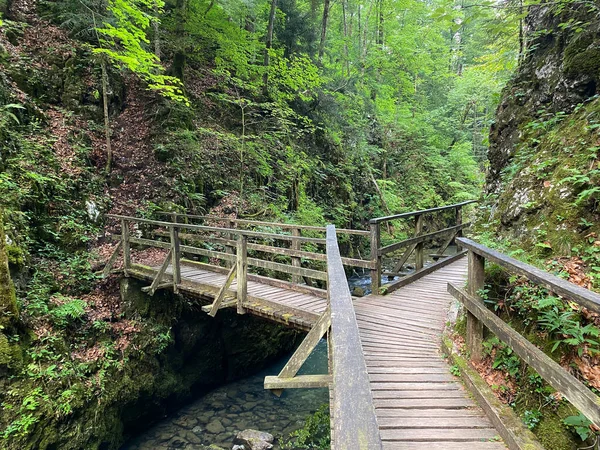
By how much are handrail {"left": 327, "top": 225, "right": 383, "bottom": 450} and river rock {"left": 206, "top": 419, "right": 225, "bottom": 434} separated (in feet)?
20.0

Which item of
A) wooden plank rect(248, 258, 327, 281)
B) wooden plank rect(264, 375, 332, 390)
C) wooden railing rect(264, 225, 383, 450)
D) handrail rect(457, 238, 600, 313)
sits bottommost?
wooden plank rect(264, 375, 332, 390)

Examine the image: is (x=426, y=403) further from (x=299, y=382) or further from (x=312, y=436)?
(x=312, y=436)

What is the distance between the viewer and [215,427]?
6.66 meters

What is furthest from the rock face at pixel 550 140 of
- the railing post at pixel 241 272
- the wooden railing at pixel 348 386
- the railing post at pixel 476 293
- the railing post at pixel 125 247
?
the railing post at pixel 125 247

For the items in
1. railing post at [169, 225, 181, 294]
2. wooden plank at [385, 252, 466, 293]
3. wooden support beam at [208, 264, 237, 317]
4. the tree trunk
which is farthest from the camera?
railing post at [169, 225, 181, 294]

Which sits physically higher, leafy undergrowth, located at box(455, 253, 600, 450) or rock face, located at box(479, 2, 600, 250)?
rock face, located at box(479, 2, 600, 250)

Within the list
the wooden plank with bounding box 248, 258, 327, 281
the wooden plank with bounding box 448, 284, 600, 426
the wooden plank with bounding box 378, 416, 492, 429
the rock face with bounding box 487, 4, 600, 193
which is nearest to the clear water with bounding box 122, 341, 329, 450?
the wooden plank with bounding box 248, 258, 327, 281

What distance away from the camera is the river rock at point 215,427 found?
6.55 meters

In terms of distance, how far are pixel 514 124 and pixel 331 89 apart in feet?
30.6

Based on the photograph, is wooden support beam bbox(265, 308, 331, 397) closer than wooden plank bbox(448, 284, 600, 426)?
No

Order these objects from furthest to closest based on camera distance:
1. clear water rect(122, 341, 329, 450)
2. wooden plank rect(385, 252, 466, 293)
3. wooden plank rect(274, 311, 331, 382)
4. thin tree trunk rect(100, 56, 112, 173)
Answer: thin tree trunk rect(100, 56, 112, 173) < wooden plank rect(385, 252, 466, 293) < clear water rect(122, 341, 329, 450) < wooden plank rect(274, 311, 331, 382)

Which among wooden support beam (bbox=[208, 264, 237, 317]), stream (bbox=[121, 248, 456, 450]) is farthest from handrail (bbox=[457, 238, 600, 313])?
stream (bbox=[121, 248, 456, 450])

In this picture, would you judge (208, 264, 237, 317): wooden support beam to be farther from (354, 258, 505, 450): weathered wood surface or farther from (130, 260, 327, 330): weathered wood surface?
(354, 258, 505, 450): weathered wood surface

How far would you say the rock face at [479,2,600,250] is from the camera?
155 inches
